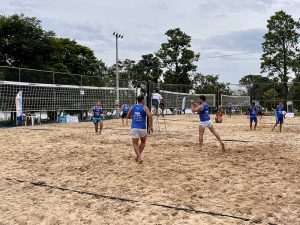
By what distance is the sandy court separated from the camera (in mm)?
5680

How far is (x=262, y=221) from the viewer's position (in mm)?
5254

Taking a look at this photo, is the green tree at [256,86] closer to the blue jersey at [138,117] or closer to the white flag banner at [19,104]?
the white flag banner at [19,104]

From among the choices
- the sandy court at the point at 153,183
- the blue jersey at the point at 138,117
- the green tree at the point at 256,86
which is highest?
the green tree at the point at 256,86

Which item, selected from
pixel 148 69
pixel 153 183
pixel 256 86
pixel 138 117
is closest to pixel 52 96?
pixel 138 117

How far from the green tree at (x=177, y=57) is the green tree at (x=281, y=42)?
11723mm

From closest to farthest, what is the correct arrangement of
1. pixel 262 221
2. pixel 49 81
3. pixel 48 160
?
1. pixel 262 221
2. pixel 48 160
3. pixel 49 81

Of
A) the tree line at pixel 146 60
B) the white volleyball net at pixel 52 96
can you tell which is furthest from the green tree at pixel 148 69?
the white volleyball net at pixel 52 96

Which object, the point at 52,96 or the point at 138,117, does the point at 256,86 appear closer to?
the point at 52,96

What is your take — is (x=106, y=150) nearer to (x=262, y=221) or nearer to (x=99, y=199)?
(x=99, y=199)

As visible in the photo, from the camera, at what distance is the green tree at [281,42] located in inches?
1556

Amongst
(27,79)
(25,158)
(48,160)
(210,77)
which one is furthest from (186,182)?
(210,77)

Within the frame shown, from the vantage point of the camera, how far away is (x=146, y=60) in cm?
5519

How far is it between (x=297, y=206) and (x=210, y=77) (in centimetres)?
5998

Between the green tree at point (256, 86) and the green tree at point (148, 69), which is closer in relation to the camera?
the green tree at point (256, 86)
